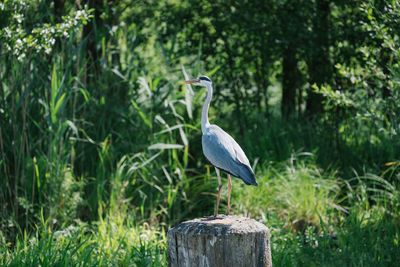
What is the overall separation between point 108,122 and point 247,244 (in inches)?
112

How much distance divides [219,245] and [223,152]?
0.59 meters

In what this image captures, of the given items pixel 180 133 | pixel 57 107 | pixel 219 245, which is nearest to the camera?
pixel 219 245

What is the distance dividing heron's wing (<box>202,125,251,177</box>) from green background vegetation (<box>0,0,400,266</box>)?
102cm

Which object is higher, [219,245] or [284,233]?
[219,245]

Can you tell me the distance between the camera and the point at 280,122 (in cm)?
634

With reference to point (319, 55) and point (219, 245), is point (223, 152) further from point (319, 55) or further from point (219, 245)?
point (319, 55)

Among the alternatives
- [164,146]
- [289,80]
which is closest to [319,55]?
[289,80]

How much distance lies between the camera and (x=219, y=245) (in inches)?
108

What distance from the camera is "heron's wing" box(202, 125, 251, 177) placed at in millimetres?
3037

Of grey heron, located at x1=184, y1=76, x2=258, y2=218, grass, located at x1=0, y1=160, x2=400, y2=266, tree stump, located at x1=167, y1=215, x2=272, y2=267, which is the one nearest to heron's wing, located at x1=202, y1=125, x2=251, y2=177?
grey heron, located at x1=184, y1=76, x2=258, y2=218

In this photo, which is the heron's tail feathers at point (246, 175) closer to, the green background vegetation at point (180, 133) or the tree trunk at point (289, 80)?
the green background vegetation at point (180, 133)

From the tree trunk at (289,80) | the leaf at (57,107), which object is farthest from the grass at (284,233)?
the tree trunk at (289,80)

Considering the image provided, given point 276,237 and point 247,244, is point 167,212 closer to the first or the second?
point 276,237

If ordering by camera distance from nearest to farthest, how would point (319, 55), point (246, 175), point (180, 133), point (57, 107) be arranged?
point (246, 175) < point (57, 107) < point (180, 133) < point (319, 55)
